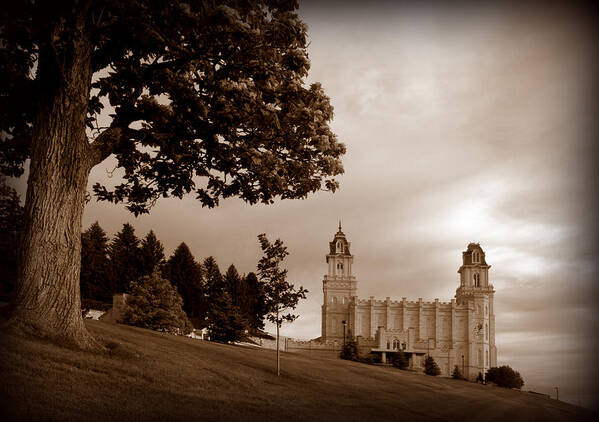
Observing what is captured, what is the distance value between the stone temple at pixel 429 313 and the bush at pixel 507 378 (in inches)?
1294

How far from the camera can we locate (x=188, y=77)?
636 inches

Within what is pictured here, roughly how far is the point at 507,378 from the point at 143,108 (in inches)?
2894

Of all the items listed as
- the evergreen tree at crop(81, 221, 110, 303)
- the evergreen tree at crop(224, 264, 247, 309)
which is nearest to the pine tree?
the evergreen tree at crop(81, 221, 110, 303)

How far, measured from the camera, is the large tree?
13.7m

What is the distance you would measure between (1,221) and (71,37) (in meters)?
12.9

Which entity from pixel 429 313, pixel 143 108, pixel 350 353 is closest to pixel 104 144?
pixel 143 108

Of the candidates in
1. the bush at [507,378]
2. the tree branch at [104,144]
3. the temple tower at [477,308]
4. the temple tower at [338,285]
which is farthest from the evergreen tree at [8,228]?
the temple tower at [477,308]

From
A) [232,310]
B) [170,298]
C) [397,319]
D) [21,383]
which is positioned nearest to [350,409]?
[21,383]

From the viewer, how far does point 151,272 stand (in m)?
67.8

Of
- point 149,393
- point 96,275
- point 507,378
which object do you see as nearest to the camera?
point 149,393

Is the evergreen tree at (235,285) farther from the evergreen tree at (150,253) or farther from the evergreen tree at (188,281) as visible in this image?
the evergreen tree at (150,253)

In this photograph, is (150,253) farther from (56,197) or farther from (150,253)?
(56,197)

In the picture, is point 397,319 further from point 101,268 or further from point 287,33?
point 287,33

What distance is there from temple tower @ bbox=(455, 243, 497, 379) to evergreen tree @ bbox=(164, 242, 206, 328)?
58.9 meters
